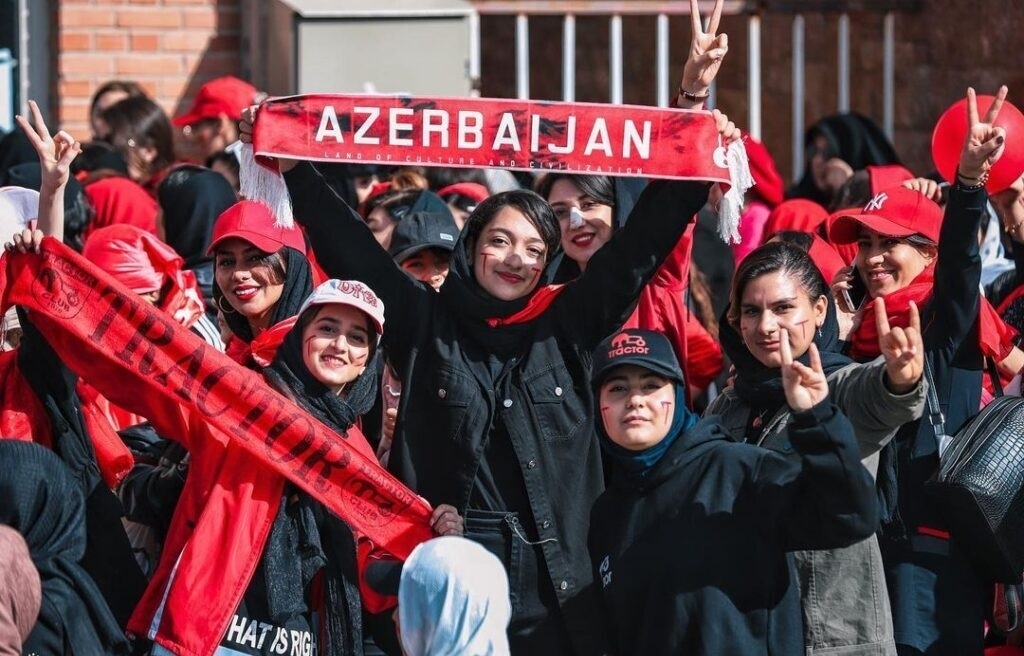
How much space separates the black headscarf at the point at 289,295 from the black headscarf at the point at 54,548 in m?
0.96

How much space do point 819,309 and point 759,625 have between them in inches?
41.7

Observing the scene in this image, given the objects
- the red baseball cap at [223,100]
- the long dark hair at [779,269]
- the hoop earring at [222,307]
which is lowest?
the hoop earring at [222,307]

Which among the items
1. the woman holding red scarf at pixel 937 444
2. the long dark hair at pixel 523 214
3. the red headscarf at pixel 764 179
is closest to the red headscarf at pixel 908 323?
the woman holding red scarf at pixel 937 444

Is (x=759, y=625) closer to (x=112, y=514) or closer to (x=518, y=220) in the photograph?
(x=518, y=220)

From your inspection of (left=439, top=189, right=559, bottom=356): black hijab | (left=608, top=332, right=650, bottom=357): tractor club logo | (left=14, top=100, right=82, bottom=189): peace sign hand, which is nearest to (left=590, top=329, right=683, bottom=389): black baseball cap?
(left=608, top=332, right=650, bottom=357): tractor club logo

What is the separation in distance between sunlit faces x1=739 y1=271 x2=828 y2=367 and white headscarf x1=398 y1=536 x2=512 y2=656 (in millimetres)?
1279

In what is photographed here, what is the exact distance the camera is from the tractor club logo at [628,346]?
4.37m

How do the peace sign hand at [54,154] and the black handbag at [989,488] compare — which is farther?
the peace sign hand at [54,154]

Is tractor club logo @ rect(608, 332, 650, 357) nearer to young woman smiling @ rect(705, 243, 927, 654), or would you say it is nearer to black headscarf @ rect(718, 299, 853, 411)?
young woman smiling @ rect(705, 243, 927, 654)

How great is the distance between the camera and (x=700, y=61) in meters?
4.64

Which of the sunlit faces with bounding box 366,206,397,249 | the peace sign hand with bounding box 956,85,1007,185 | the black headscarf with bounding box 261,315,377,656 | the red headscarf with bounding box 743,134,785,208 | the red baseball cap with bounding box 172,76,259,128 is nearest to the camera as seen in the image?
the black headscarf with bounding box 261,315,377,656

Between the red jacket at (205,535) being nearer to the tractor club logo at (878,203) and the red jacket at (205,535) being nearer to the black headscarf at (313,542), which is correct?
the black headscarf at (313,542)

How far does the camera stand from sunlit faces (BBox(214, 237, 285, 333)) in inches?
213

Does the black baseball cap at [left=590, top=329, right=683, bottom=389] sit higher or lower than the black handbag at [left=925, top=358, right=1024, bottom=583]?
higher
